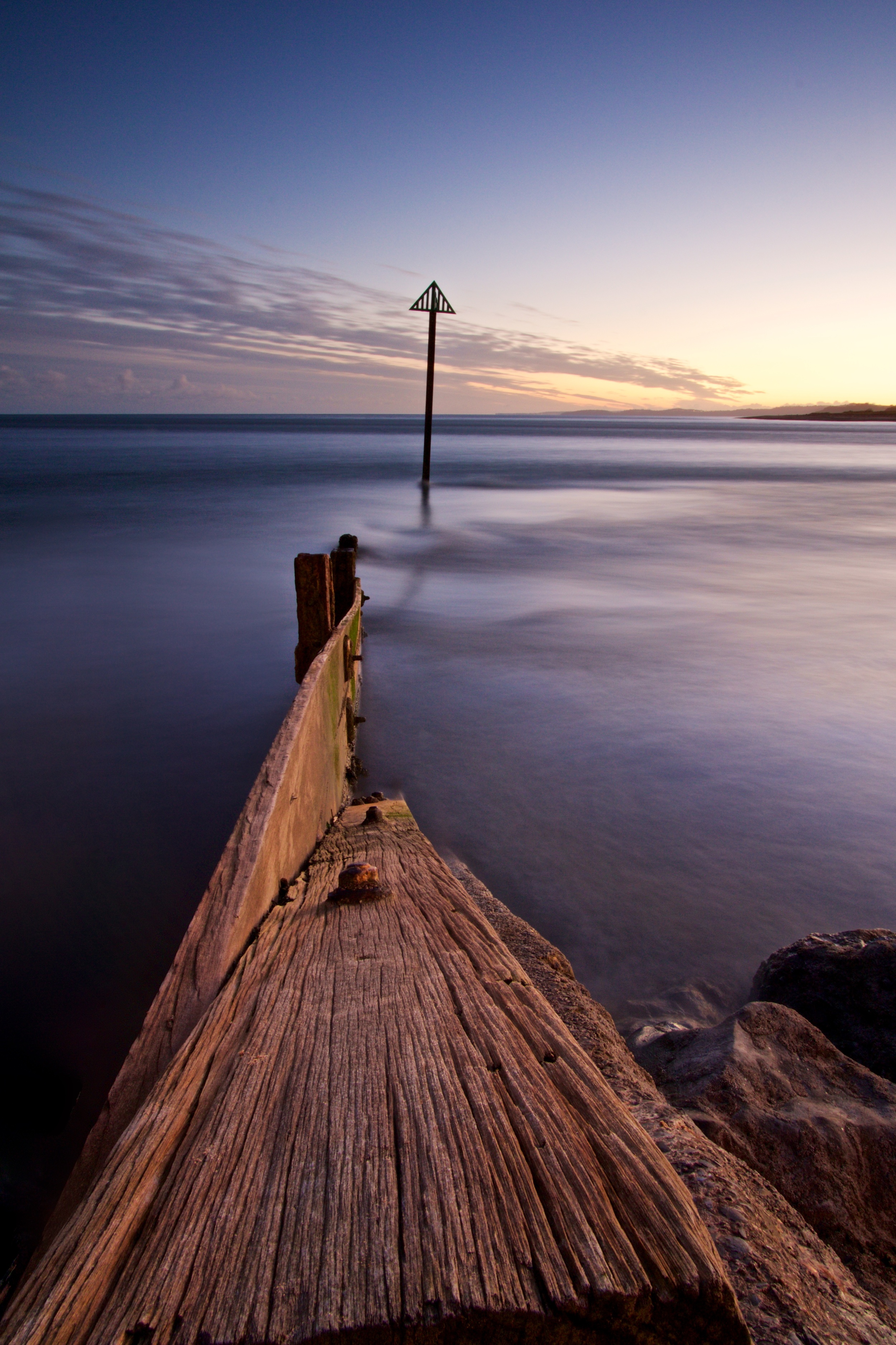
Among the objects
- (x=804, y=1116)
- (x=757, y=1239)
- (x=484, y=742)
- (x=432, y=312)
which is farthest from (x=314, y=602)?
(x=432, y=312)

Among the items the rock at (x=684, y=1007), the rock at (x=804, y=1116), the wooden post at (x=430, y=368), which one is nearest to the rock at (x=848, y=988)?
the rock at (x=804, y=1116)

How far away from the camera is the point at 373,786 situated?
4969 millimetres

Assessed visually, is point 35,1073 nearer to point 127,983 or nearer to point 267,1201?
point 127,983

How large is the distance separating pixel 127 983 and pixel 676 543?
1504 cm

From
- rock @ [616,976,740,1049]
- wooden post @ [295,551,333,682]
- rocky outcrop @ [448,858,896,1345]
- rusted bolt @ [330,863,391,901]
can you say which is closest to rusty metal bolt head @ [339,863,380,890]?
rusted bolt @ [330,863,391,901]

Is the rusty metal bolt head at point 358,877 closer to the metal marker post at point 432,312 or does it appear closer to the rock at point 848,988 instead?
the rock at point 848,988

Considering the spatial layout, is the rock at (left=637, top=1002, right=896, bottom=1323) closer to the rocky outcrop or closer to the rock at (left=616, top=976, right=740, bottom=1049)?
the rocky outcrop

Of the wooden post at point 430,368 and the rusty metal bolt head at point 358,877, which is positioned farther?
the wooden post at point 430,368

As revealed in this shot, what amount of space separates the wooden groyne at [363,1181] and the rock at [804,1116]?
74 cm

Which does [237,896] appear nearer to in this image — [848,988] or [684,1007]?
[848,988]

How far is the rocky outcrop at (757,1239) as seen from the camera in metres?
1.05

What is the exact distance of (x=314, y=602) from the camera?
4.66m

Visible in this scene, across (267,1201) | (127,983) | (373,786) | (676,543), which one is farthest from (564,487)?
(267,1201)

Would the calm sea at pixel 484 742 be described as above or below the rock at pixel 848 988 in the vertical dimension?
below
